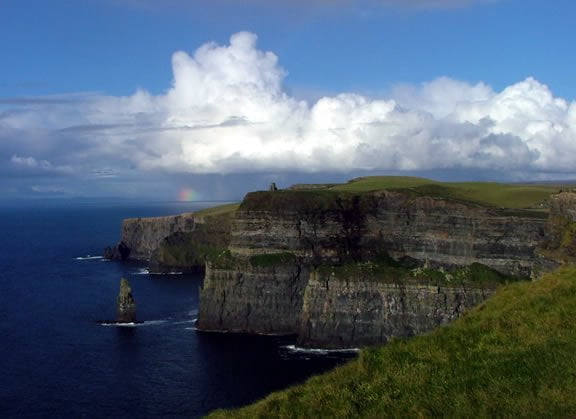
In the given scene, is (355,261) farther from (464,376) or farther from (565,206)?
(464,376)

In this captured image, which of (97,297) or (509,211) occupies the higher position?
(509,211)

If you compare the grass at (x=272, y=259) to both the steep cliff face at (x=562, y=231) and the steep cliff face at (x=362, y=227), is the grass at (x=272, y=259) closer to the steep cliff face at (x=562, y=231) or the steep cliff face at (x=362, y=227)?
the steep cliff face at (x=362, y=227)

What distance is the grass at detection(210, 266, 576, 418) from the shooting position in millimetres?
21266

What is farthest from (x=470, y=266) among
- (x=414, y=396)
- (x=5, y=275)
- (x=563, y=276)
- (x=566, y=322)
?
(x=5, y=275)

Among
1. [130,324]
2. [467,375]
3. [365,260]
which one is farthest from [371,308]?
[467,375]

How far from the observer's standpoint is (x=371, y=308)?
109375 mm

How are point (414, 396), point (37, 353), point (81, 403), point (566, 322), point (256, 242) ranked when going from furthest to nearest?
1. point (256, 242)
2. point (37, 353)
3. point (81, 403)
4. point (566, 322)
5. point (414, 396)

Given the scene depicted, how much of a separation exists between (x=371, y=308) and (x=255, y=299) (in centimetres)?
2505

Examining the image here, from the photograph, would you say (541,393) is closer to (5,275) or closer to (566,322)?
(566,322)

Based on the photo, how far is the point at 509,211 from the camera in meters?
114

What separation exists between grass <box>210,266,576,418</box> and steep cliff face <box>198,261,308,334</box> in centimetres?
9141

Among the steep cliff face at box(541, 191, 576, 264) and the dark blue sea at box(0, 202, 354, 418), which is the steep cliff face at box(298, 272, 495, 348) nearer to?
the dark blue sea at box(0, 202, 354, 418)

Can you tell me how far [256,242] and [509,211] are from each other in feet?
165

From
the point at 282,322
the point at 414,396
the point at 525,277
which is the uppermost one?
the point at 414,396
